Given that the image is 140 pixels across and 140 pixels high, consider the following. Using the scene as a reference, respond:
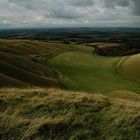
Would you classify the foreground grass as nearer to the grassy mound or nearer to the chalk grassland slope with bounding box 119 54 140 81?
the chalk grassland slope with bounding box 119 54 140 81

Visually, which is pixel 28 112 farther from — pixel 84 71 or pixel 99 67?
pixel 99 67

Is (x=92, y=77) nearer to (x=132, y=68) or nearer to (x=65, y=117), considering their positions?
(x=132, y=68)

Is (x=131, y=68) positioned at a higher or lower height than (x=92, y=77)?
lower

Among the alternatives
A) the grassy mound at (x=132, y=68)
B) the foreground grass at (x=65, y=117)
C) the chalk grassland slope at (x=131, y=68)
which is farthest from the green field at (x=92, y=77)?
the foreground grass at (x=65, y=117)

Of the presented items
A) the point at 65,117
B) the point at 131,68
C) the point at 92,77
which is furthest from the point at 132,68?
the point at 65,117

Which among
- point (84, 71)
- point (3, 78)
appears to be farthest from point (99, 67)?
point (3, 78)

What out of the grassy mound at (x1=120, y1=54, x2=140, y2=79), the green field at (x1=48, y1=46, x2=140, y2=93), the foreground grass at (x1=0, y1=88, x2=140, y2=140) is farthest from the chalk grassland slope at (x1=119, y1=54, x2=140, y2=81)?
the foreground grass at (x1=0, y1=88, x2=140, y2=140)

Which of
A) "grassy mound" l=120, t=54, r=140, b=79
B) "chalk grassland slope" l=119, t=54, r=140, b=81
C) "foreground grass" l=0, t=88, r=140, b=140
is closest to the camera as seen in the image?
"foreground grass" l=0, t=88, r=140, b=140

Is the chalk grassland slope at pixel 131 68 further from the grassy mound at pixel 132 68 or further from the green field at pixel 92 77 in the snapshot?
the green field at pixel 92 77
